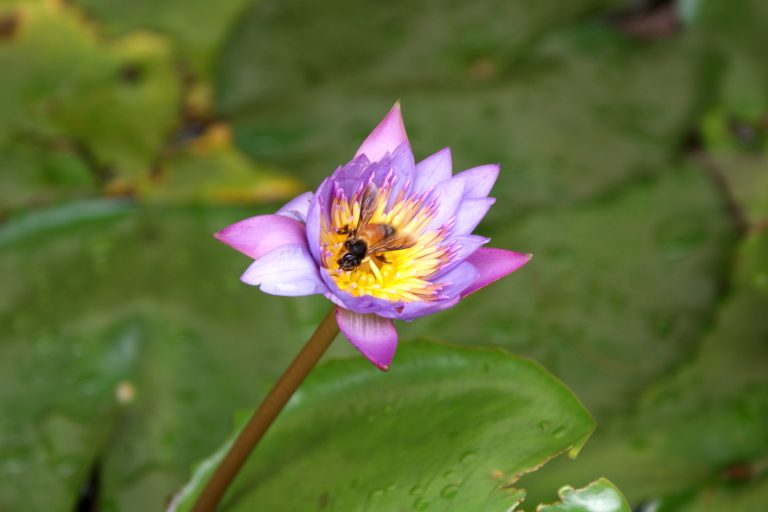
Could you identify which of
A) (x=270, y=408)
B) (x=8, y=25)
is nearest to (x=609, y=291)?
(x=270, y=408)

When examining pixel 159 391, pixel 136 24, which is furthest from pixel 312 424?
pixel 136 24

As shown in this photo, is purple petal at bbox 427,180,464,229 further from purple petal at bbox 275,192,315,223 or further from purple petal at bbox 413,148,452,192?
purple petal at bbox 275,192,315,223

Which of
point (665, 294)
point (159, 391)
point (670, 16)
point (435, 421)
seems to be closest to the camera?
point (435, 421)

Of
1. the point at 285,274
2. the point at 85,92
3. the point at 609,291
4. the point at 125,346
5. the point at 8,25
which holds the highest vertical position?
the point at 8,25

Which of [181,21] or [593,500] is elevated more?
[181,21]

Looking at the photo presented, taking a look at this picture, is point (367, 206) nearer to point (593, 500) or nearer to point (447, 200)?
point (447, 200)

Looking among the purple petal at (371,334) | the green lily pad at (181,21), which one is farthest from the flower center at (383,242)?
the green lily pad at (181,21)

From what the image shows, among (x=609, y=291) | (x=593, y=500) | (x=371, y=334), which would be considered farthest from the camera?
(x=609, y=291)

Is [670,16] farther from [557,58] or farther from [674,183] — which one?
[674,183]
